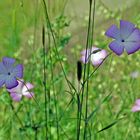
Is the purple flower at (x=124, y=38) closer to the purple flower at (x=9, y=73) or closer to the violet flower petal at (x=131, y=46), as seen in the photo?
the violet flower petal at (x=131, y=46)

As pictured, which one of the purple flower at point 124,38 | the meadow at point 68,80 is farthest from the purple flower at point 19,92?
the purple flower at point 124,38

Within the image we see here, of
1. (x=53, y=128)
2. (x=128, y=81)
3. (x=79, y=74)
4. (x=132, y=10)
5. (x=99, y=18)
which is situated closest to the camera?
(x=79, y=74)

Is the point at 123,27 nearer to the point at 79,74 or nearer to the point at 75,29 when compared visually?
the point at 79,74

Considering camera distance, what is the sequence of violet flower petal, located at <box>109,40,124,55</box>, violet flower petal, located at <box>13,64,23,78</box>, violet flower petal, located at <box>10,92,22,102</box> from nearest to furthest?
violet flower petal, located at <box>109,40,124,55</box> < violet flower petal, located at <box>13,64,23,78</box> < violet flower petal, located at <box>10,92,22,102</box>

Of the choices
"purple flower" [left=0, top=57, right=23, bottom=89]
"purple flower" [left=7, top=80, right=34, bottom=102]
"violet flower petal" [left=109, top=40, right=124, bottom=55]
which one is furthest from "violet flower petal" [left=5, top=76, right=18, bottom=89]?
"purple flower" [left=7, top=80, right=34, bottom=102]

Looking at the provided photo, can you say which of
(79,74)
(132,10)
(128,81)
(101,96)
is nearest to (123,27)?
(79,74)

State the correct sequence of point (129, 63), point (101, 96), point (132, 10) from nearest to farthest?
point (101, 96) → point (129, 63) → point (132, 10)

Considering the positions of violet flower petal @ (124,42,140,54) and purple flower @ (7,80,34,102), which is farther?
purple flower @ (7,80,34,102)

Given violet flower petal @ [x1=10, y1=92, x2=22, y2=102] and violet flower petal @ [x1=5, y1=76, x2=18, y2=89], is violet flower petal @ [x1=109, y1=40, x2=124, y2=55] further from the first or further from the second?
violet flower petal @ [x1=10, y1=92, x2=22, y2=102]
